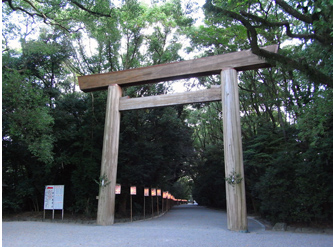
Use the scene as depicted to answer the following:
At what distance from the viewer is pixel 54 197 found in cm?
1016

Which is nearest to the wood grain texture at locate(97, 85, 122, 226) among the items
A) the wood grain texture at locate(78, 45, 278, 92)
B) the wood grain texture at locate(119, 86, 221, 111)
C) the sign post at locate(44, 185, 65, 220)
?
the wood grain texture at locate(119, 86, 221, 111)

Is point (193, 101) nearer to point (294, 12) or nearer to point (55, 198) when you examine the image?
point (294, 12)

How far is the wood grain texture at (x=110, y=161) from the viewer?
823 centimetres

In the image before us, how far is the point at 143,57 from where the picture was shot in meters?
14.3

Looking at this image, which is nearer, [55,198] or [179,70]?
[179,70]

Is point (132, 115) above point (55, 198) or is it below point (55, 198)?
above

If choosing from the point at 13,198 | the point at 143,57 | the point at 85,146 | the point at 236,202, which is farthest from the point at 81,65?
the point at 236,202

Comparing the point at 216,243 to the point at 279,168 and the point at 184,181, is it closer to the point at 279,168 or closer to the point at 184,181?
the point at 279,168

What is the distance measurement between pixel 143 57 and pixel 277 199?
9911 millimetres

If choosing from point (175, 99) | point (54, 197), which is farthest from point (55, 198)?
point (175, 99)

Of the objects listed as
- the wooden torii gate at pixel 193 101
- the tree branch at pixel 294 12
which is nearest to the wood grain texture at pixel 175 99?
the wooden torii gate at pixel 193 101

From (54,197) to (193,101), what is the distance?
6722 mm

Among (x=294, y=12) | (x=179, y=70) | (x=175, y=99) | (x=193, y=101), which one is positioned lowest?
(x=193, y=101)

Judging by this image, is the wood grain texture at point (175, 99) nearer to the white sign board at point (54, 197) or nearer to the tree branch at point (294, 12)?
the tree branch at point (294, 12)
